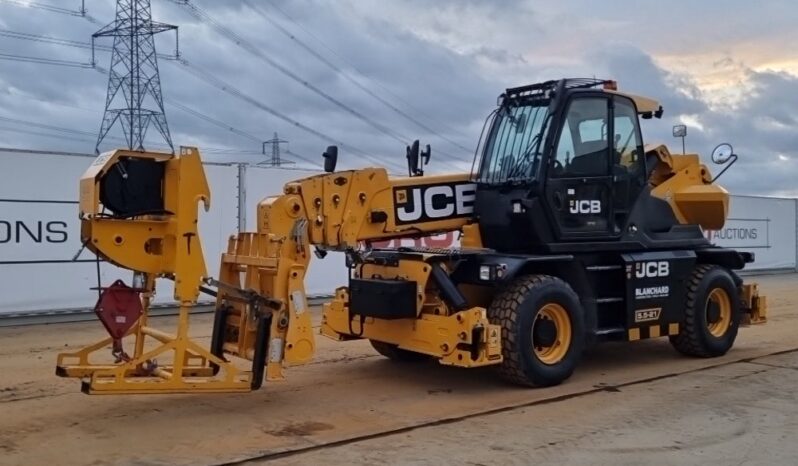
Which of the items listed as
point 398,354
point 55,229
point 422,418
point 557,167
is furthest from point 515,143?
point 55,229

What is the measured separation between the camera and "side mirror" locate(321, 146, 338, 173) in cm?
802

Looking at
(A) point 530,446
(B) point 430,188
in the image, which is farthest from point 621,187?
(A) point 530,446

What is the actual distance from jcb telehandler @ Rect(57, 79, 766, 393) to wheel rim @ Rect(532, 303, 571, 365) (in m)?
0.01

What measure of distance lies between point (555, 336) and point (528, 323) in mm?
507

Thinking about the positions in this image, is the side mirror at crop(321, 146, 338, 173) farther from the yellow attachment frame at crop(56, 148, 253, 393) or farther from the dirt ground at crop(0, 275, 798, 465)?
the dirt ground at crop(0, 275, 798, 465)

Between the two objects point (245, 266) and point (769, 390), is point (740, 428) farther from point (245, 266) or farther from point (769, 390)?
point (245, 266)

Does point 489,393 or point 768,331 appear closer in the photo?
point 489,393

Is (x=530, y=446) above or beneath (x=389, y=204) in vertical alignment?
beneath

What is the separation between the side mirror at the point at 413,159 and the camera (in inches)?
346

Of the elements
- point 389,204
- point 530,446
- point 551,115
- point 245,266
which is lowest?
point 530,446

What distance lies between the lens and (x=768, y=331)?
12.4 metres

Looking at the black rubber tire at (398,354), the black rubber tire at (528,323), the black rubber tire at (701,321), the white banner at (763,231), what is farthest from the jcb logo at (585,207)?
the white banner at (763,231)

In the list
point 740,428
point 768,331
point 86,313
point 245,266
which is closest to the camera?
point 740,428

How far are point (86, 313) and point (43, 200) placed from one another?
189cm
